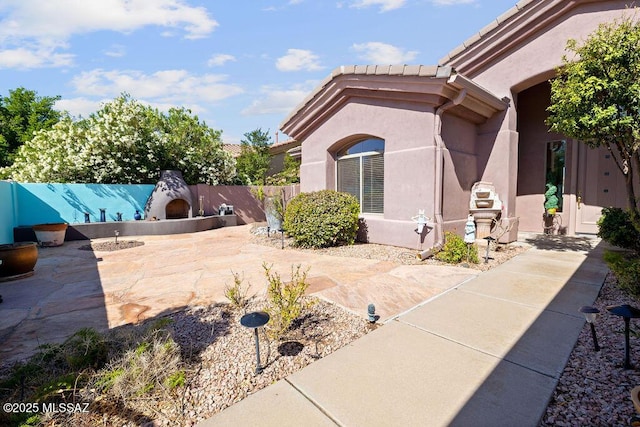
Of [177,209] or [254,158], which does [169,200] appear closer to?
[177,209]

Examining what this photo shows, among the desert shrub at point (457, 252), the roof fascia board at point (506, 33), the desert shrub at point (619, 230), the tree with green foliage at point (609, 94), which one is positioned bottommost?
the desert shrub at point (457, 252)

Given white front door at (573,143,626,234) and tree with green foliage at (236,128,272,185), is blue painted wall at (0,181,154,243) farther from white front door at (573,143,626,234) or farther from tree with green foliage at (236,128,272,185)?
white front door at (573,143,626,234)

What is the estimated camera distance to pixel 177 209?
14695 millimetres

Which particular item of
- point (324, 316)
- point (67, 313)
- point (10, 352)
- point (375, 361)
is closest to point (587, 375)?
point (375, 361)

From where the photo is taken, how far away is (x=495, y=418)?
2.26 meters

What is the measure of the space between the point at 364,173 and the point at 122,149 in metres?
12.5

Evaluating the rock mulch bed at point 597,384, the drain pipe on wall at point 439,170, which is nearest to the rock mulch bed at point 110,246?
the drain pipe on wall at point 439,170

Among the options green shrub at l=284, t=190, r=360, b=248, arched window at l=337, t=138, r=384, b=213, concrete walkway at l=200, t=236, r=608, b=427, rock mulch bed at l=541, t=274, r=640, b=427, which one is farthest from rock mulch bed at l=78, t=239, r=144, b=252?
rock mulch bed at l=541, t=274, r=640, b=427

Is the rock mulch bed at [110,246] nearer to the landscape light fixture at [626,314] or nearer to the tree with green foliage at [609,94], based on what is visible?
the landscape light fixture at [626,314]

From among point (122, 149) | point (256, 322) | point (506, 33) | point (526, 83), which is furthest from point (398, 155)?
point (122, 149)

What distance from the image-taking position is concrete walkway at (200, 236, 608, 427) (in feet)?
7.58

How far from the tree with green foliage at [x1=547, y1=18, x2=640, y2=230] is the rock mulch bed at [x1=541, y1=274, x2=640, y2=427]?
3864mm

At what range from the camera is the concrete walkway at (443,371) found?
2.31m

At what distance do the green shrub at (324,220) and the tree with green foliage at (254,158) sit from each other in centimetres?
1125
